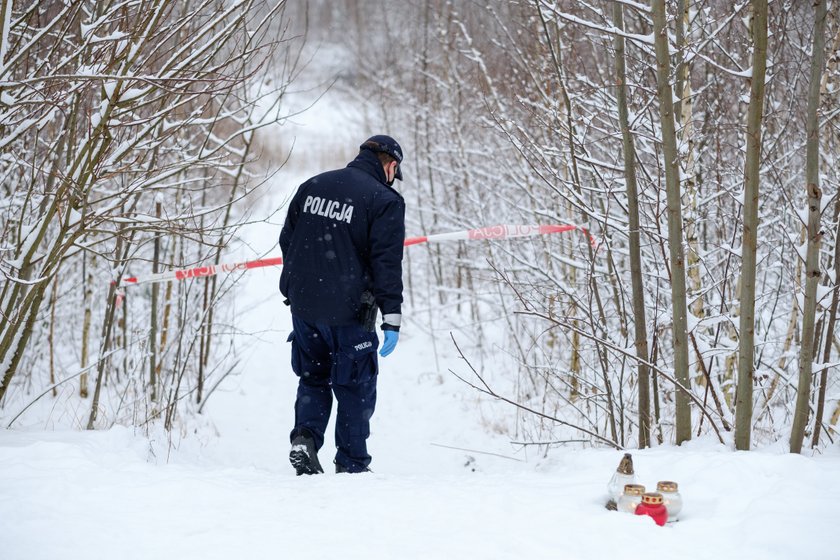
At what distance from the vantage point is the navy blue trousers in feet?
11.7

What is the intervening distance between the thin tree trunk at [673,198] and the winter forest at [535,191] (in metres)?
0.01

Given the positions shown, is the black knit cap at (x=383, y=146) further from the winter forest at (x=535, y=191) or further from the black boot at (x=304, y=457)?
the black boot at (x=304, y=457)

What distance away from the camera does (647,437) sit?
12.2 feet

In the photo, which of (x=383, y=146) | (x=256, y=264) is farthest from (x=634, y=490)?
(x=256, y=264)

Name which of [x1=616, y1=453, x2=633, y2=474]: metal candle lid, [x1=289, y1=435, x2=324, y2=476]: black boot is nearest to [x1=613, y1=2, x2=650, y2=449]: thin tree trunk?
[x1=616, y1=453, x2=633, y2=474]: metal candle lid

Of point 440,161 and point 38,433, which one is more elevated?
point 440,161

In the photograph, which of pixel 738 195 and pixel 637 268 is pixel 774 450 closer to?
pixel 637 268

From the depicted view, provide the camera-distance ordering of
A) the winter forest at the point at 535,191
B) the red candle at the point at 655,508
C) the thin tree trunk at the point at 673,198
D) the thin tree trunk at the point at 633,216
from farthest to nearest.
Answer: the thin tree trunk at the point at 633,216 < the winter forest at the point at 535,191 < the thin tree trunk at the point at 673,198 < the red candle at the point at 655,508

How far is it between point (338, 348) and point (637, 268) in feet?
5.67

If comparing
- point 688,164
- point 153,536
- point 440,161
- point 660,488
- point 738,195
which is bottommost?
point 153,536

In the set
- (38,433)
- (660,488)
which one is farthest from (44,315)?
(660,488)

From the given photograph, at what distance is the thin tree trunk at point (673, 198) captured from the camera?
3.09 m

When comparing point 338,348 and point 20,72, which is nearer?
point 338,348

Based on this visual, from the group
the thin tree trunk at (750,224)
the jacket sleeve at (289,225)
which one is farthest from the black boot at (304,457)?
the thin tree trunk at (750,224)
